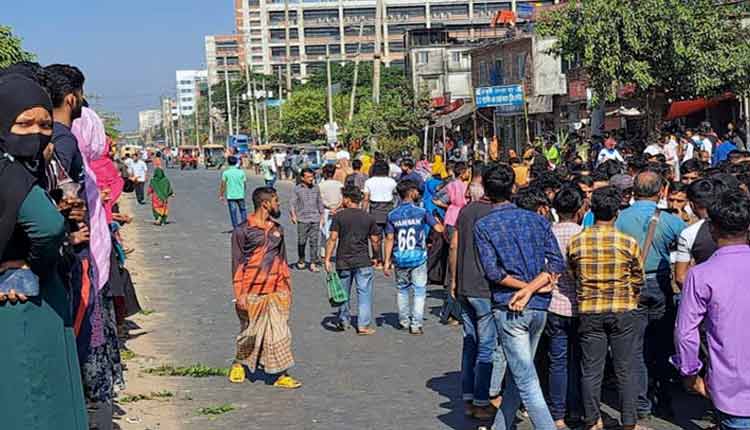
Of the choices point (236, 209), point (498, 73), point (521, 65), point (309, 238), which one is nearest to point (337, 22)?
point (498, 73)

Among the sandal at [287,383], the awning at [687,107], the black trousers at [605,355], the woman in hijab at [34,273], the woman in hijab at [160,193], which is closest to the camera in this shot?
the woman in hijab at [34,273]

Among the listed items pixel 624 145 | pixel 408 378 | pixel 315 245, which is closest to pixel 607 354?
pixel 408 378

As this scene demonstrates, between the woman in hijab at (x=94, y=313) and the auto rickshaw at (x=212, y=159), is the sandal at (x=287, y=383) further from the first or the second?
the auto rickshaw at (x=212, y=159)

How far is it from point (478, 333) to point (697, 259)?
1890 millimetres

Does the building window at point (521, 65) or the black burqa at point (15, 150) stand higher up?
the building window at point (521, 65)

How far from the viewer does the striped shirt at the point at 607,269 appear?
24.6 ft

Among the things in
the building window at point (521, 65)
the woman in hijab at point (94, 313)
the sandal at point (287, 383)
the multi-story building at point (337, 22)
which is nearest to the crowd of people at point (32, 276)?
the woman in hijab at point (94, 313)

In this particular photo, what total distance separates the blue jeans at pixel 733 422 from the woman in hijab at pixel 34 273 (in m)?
3.00

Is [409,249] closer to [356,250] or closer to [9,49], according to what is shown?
[356,250]

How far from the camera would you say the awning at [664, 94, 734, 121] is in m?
33.8

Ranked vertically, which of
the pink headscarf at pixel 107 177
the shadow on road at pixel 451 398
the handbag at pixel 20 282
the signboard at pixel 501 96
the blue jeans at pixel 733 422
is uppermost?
the signboard at pixel 501 96

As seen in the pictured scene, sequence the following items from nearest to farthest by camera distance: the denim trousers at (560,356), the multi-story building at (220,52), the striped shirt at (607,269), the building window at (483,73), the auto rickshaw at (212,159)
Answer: the striped shirt at (607,269) < the denim trousers at (560,356) < the building window at (483,73) < the auto rickshaw at (212,159) < the multi-story building at (220,52)

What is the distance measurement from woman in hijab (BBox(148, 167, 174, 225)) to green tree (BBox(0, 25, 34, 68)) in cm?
951

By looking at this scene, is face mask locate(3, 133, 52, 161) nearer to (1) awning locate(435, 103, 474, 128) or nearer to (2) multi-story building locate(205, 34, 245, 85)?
(1) awning locate(435, 103, 474, 128)
